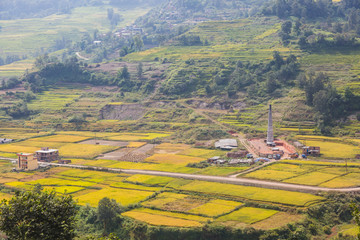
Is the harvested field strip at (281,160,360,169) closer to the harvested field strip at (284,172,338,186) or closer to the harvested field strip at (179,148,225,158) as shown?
the harvested field strip at (284,172,338,186)

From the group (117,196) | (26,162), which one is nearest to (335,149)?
(117,196)

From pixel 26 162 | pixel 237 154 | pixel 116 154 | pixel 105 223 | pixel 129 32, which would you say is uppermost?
pixel 129 32

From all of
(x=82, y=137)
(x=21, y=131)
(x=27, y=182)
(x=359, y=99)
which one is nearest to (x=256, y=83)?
(x=359, y=99)

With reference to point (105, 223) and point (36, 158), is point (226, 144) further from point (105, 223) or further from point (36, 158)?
point (105, 223)

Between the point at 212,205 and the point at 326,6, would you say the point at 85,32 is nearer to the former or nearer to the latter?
the point at 326,6

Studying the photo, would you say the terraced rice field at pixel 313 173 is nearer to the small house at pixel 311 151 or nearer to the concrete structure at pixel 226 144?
the small house at pixel 311 151

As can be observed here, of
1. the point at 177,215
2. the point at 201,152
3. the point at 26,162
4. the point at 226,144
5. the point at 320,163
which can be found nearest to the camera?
the point at 177,215
